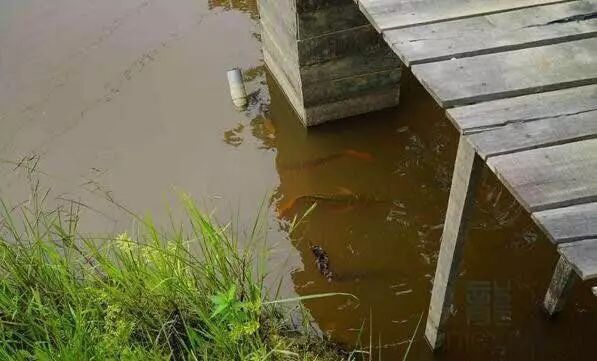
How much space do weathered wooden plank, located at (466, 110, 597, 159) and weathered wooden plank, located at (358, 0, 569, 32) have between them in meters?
0.71

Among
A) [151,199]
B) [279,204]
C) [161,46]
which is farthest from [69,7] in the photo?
[279,204]

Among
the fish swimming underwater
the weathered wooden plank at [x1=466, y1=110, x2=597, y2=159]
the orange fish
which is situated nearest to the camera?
the weathered wooden plank at [x1=466, y1=110, x2=597, y2=159]

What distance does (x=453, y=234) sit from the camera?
8.30 feet

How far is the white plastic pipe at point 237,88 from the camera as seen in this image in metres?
4.72

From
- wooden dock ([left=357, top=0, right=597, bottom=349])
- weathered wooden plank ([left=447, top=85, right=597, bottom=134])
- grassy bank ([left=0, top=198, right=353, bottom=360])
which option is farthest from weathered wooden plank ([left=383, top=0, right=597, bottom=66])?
grassy bank ([left=0, top=198, right=353, bottom=360])

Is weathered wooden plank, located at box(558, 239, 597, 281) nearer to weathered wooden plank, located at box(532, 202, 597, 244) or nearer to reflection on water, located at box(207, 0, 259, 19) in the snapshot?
weathered wooden plank, located at box(532, 202, 597, 244)

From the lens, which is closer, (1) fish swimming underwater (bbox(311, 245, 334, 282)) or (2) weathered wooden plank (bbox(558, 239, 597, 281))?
(2) weathered wooden plank (bbox(558, 239, 597, 281))

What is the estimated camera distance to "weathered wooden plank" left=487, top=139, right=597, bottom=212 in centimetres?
178

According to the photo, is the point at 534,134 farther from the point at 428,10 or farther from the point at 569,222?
the point at 428,10

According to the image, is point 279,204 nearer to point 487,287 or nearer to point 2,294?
point 487,287

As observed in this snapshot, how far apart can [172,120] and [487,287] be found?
107 inches

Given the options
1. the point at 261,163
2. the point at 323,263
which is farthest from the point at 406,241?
the point at 261,163

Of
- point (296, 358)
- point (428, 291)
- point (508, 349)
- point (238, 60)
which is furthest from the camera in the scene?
point (238, 60)

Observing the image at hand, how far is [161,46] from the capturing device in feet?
17.8
